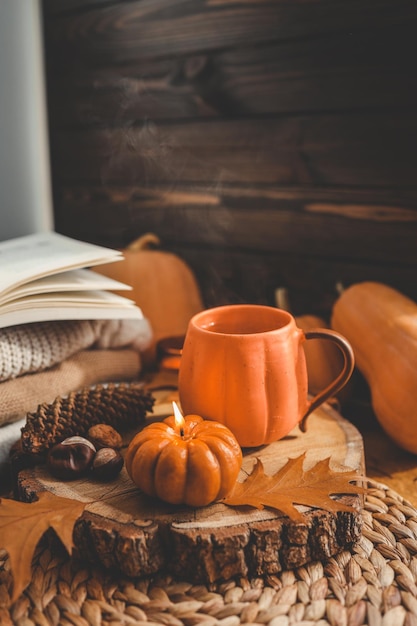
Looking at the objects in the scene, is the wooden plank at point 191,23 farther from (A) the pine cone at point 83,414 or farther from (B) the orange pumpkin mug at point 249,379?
(A) the pine cone at point 83,414

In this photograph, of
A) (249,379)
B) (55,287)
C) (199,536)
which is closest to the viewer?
(199,536)

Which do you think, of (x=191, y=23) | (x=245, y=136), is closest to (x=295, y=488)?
(x=245, y=136)

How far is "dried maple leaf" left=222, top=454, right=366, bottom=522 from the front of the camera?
690 mm

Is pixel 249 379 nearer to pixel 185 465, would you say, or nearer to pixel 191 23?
pixel 185 465

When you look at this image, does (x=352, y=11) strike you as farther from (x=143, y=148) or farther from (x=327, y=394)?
(x=327, y=394)

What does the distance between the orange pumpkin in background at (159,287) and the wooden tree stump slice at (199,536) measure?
55 centimetres

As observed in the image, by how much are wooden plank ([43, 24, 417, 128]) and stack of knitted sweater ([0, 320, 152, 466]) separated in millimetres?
476

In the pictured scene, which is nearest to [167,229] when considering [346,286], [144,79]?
[144,79]

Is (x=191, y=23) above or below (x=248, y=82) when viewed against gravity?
above

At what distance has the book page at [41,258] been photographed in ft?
2.85

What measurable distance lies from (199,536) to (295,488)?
0.13 m

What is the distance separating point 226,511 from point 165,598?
0.11 m

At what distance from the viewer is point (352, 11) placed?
1049 mm

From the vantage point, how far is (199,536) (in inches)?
25.7
